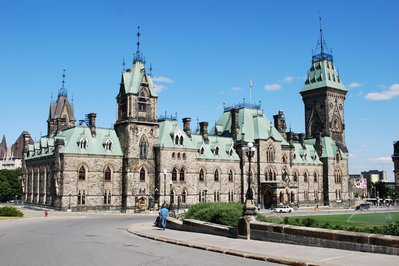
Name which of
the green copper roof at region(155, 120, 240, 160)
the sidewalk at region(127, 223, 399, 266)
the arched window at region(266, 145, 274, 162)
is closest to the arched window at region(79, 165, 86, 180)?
the green copper roof at region(155, 120, 240, 160)

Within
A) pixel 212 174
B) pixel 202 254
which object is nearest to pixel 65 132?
pixel 212 174

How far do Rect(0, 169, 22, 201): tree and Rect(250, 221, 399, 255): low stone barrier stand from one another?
8981 centimetres

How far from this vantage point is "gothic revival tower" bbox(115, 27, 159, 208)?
65312 millimetres

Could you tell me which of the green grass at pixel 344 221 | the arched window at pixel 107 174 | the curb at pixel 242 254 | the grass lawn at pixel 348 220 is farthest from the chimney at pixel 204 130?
the curb at pixel 242 254

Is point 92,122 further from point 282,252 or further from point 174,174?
point 282,252

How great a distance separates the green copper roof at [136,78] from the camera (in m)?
67.2

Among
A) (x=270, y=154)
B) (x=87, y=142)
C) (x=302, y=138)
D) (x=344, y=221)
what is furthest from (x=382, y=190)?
(x=87, y=142)

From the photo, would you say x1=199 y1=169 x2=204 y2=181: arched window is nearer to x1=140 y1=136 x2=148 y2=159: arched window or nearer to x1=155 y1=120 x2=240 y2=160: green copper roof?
x1=155 y1=120 x2=240 y2=160: green copper roof

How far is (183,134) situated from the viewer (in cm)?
7088

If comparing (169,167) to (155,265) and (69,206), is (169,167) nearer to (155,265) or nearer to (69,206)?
(69,206)

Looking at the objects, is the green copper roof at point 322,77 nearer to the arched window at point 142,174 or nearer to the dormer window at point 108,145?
the arched window at point 142,174

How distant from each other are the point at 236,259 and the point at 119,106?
53.5 meters

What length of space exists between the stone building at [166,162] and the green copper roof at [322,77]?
14284mm

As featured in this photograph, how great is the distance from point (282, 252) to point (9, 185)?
9556cm
